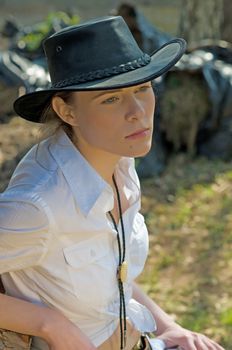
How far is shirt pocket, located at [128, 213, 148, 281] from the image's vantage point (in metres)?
2.03

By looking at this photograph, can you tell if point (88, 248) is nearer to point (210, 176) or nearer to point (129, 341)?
point (129, 341)

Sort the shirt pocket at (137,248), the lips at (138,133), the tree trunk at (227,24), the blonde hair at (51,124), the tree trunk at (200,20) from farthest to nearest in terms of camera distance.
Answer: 1. the tree trunk at (227,24)
2. the tree trunk at (200,20)
3. the shirt pocket at (137,248)
4. the blonde hair at (51,124)
5. the lips at (138,133)

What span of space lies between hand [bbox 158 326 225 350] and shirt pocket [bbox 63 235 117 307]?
0.34 metres

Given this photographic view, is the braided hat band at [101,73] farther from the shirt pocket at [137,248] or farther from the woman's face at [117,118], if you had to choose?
the shirt pocket at [137,248]

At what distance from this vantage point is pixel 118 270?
1.92 meters

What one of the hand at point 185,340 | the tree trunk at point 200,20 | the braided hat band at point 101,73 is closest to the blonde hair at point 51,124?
the braided hat band at point 101,73

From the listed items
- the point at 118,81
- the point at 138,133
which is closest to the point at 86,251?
the point at 138,133

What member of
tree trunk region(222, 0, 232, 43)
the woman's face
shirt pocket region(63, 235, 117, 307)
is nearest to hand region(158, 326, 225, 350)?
shirt pocket region(63, 235, 117, 307)

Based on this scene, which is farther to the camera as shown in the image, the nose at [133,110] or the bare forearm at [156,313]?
the bare forearm at [156,313]

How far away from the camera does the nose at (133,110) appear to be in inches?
70.0

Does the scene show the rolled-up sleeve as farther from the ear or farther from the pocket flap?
the ear

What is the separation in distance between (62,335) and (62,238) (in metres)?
0.22

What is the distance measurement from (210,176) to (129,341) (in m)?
3.37

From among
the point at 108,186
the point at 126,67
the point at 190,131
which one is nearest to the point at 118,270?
the point at 108,186
